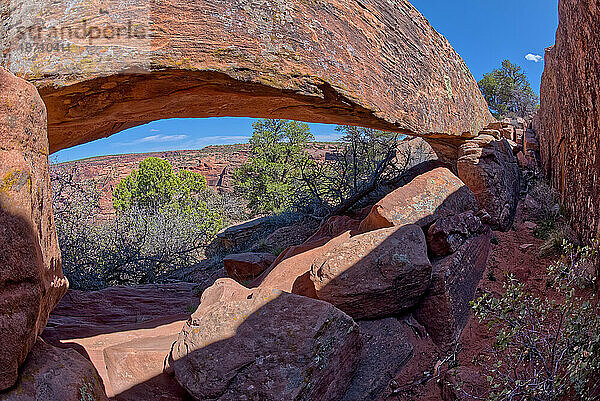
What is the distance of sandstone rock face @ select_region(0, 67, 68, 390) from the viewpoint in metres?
1.79

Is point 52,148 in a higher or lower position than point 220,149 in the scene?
lower

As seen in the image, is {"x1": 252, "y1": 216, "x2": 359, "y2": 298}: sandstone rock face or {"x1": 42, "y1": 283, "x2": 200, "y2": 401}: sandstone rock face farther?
{"x1": 252, "y1": 216, "x2": 359, "y2": 298}: sandstone rock face

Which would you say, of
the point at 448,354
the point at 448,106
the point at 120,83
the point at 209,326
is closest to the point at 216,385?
the point at 209,326

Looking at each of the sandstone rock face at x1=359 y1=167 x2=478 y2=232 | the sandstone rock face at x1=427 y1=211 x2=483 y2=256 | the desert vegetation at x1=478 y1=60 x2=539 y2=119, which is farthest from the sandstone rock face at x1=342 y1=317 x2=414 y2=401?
the desert vegetation at x1=478 y1=60 x2=539 y2=119

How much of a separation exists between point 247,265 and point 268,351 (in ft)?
14.8

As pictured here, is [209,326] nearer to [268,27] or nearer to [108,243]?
[268,27]

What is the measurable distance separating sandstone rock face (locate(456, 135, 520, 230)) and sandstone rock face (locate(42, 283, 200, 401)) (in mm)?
4618

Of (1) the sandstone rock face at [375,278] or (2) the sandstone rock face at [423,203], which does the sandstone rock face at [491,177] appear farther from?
(1) the sandstone rock face at [375,278]

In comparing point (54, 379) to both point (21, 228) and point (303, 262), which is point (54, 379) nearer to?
point (21, 228)

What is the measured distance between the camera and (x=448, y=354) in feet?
11.6

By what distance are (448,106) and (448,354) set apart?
3582 mm

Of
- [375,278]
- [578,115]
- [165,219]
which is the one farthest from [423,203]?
[165,219]

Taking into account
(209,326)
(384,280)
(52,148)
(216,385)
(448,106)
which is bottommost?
(216,385)

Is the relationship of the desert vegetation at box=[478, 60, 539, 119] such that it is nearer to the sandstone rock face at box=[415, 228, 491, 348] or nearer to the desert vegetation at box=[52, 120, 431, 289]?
the desert vegetation at box=[52, 120, 431, 289]
